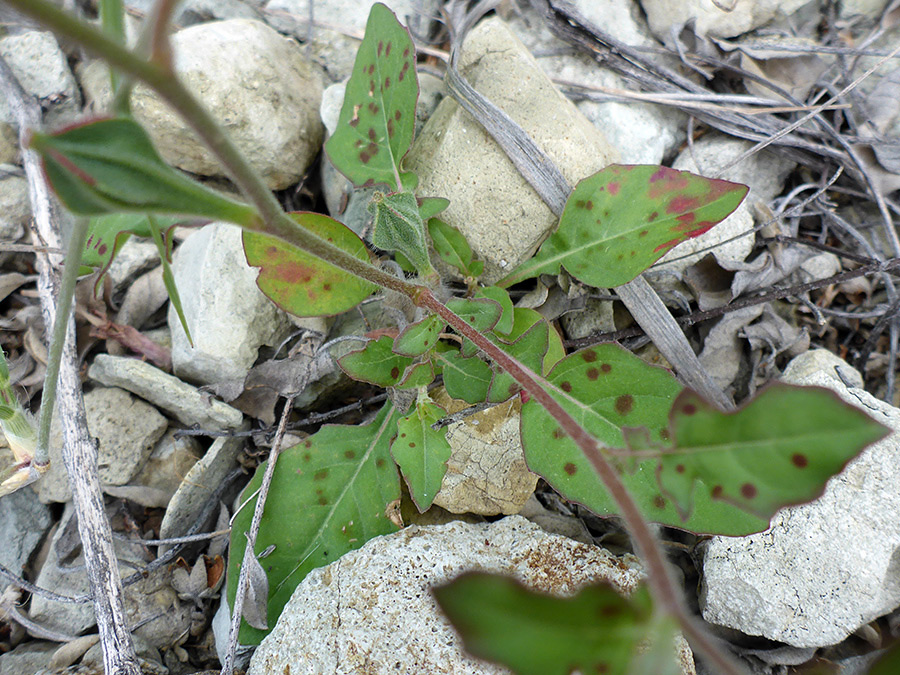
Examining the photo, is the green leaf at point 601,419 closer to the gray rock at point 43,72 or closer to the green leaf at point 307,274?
the green leaf at point 307,274

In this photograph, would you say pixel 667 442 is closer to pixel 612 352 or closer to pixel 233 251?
pixel 612 352

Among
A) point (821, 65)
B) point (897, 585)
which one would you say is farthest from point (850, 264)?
point (897, 585)

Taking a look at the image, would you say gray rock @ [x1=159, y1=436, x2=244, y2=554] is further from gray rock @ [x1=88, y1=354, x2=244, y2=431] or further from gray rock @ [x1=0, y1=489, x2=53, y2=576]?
gray rock @ [x1=0, y1=489, x2=53, y2=576]

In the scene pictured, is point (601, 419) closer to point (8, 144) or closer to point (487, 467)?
point (487, 467)

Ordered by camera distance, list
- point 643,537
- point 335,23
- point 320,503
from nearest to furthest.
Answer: point 643,537
point 320,503
point 335,23

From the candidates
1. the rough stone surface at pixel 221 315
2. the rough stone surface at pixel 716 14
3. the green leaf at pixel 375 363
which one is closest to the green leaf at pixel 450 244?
the green leaf at pixel 375 363

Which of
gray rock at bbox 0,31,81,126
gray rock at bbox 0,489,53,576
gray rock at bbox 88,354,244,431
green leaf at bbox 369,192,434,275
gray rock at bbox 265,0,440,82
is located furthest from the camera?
gray rock at bbox 265,0,440,82

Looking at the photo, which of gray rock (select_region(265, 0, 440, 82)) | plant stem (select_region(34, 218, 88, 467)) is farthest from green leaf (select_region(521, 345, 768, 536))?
gray rock (select_region(265, 0, 440, 82))

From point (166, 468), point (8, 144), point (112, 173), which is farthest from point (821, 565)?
point (8, 144)
